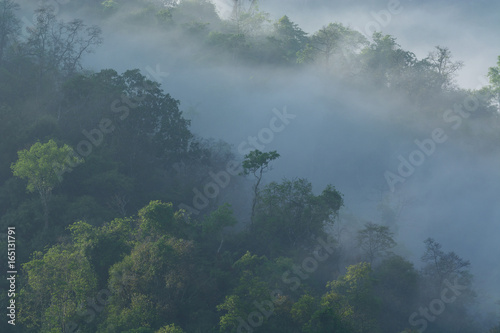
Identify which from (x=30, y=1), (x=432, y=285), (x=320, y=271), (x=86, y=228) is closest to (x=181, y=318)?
(x=86, y=228)

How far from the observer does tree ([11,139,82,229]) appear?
26.4 metres

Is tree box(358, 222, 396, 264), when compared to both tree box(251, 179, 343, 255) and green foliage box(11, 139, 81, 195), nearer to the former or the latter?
tree box(251, 179, 343, 255)

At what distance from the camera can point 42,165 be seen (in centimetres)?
2639

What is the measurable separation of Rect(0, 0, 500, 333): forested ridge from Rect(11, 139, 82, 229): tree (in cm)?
8

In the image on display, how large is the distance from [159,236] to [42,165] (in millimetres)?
7923

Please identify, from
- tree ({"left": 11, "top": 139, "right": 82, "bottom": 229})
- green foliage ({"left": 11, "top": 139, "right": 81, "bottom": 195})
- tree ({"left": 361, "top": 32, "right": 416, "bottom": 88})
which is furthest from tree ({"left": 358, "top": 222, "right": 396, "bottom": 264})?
tree ({"left": 361, "top": 32, "right": 416, "bottom": 88})

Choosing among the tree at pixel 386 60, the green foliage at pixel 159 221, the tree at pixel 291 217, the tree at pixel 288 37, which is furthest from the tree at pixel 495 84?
the green foliage at pixel 159 221

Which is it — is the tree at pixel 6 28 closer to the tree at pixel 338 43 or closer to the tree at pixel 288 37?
the tree at pixel 288 37

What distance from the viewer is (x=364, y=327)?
2542 centimetres

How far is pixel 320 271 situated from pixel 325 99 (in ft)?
94.9

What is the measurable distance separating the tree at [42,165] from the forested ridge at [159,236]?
0.26 feet

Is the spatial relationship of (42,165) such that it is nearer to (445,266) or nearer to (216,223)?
(216,223)

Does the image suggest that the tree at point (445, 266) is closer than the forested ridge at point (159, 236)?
No

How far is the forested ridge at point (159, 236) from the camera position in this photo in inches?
901
